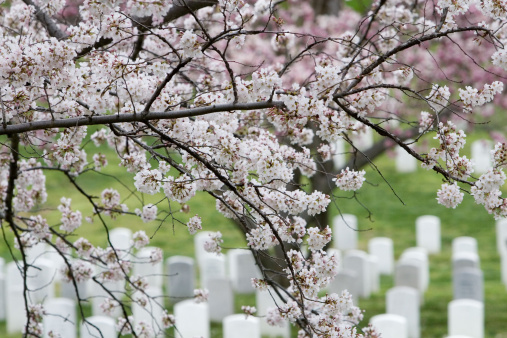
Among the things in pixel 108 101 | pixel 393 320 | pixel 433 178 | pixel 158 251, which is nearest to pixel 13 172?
pixel 158 251

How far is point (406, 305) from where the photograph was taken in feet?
25.0

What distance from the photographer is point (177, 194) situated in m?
3.12

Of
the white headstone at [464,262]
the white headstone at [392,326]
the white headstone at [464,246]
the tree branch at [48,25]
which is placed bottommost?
the white headstone at [392,326]

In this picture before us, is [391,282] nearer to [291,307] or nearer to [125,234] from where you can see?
[125,234]

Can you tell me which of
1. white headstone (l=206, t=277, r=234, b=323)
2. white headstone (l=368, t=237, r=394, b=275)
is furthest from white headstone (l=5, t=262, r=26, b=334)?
white headstone (l=368, t=237, r=394, b=275)

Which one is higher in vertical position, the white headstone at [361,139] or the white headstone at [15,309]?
the white headstone at [361,139]

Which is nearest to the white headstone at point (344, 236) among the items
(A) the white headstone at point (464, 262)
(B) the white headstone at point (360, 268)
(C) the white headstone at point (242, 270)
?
(B) the white headstone at point (360, 268)

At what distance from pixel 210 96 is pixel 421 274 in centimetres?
629

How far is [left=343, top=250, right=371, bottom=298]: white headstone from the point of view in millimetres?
8836

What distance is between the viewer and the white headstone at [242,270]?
9.05m

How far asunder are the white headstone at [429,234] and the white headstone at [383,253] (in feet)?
3.33

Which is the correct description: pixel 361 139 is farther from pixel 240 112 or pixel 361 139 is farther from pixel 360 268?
pixel 240 112

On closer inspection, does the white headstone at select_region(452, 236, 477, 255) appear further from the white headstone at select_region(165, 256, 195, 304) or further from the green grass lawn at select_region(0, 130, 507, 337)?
the white headstone at select_region(165, 256, 195, 304)

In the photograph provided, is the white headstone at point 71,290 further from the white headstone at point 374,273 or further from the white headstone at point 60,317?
the white headstone at point 374,273
